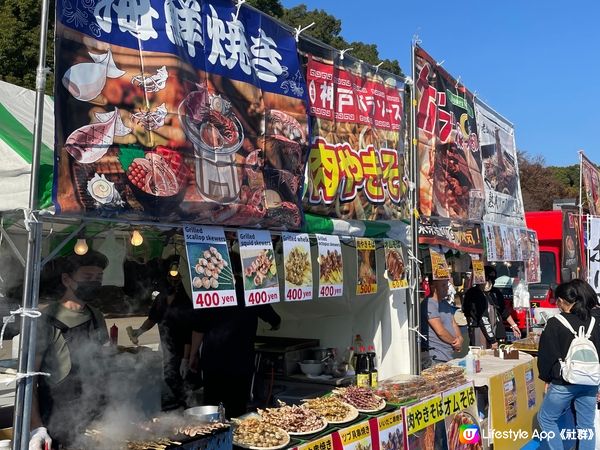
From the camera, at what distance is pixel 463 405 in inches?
200

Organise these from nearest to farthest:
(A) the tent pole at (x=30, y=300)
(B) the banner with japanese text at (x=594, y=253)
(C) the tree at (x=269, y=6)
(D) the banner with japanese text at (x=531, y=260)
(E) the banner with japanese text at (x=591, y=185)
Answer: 1. (A) the tent pole at (x=30, y=300)
2. (D) the banner with japanese text at (x=531, y=260)
3. (B) the banner with japanese text at (x=594, y=253)
4. (E) the banner with japanese text at (x=591, y=185)
5. (C) the tree at (x=269, y=6)

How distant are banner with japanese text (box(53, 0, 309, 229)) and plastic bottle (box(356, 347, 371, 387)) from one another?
1690 mm

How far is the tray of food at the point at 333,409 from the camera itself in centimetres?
391

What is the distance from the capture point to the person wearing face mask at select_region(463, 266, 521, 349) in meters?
7.64

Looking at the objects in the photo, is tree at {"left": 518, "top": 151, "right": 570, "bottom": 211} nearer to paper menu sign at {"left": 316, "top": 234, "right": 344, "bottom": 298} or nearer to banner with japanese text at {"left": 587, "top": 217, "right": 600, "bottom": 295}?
banner with japanese text at {"left": 587, "top": 217, "right": 600, "bottom": 295}

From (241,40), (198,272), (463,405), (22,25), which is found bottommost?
(463,405)

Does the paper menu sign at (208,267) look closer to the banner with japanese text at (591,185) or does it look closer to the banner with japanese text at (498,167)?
the banner with japanese text at (498,167)

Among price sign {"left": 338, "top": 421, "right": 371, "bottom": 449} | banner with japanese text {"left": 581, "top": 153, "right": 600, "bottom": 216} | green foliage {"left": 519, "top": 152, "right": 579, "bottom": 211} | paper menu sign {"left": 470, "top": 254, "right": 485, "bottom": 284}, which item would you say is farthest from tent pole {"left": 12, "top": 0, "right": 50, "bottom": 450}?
green foliage {"left": 519, "top": 152, "right": 579, "bottom": 211}

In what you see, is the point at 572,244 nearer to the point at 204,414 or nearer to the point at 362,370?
the point at 362,370

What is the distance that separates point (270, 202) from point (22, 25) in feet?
40.2

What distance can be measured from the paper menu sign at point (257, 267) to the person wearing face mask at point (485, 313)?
430 cm

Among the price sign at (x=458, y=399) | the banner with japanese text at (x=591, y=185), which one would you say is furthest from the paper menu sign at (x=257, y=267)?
the banner with japanese text at (x=591, y=185)

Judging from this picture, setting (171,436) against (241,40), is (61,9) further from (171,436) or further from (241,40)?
(171,436)

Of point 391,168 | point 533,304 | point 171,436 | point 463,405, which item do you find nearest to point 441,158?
point 391,168
